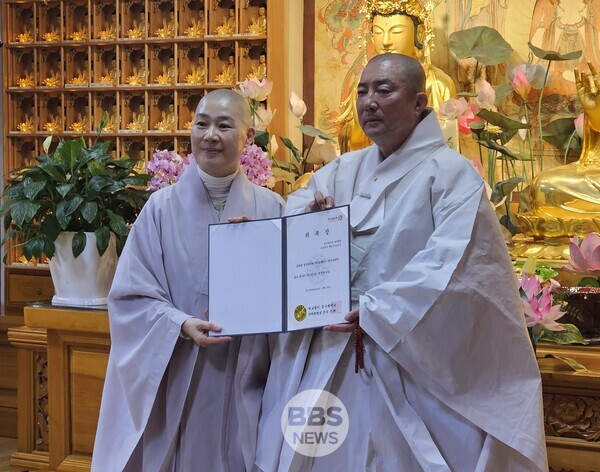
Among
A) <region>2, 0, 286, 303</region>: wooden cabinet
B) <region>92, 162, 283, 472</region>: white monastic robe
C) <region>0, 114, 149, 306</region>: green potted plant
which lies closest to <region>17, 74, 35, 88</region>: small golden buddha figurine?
<region>2, 0, 286, 303</region>: wooden cabinet

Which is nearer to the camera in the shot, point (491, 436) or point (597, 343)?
point (491, 436)

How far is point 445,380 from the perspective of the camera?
164 centimetres

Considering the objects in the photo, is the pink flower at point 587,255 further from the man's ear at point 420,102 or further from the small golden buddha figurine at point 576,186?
the small golden buddha figurine at point 576,186

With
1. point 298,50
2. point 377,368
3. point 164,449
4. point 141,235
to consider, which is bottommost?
point 164,449

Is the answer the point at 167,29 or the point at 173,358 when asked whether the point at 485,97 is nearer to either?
the point at 173,358

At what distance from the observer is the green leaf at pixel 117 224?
262cm

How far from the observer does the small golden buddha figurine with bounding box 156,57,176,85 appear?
4.37 m

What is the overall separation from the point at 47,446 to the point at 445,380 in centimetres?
164

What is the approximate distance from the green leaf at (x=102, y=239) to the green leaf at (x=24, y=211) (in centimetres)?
19

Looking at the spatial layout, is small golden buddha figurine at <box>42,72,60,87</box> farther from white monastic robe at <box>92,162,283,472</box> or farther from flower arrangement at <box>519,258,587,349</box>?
flower arrangement at <box>519,258,587,349</box>

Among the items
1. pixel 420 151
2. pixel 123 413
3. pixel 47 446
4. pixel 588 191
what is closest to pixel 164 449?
pixel 123 413

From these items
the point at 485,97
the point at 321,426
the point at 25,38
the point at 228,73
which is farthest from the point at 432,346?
the point at 25,38

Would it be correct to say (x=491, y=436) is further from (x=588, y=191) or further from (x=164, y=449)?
(x=588, y=191)

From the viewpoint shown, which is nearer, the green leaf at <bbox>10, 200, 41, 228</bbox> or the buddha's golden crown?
the green leaf at <bbox>10, 200, 41, 228</bbox>
